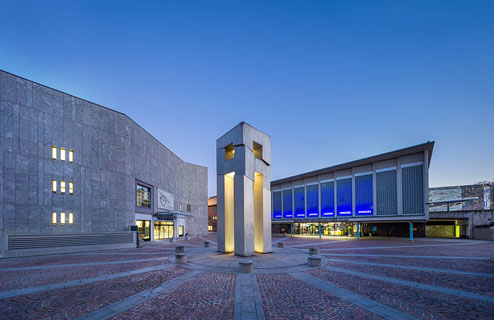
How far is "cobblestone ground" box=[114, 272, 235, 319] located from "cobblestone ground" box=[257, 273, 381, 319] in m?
1.33

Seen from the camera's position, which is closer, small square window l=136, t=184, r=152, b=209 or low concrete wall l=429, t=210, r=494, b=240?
small square window l=136, t=184, r=152, b=209

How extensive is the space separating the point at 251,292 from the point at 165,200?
36.7 meters

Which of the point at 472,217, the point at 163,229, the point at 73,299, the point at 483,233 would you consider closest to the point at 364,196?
the point at 472,217

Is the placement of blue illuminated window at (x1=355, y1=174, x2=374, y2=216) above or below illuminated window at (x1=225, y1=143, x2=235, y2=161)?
below

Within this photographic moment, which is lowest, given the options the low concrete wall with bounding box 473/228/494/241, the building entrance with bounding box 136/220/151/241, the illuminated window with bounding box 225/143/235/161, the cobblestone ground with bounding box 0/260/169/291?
the low concrete wall with bounding box 473/228/494/241

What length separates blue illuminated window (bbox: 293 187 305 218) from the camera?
49.9m

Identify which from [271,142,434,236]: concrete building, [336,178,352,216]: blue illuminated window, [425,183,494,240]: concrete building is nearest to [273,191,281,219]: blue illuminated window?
[271,142,434,236]: concrete building

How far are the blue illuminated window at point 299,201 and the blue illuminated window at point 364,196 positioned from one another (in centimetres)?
1143

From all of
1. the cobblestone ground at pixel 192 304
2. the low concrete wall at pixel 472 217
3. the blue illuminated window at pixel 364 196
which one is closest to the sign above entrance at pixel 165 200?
the cobblestone ground at pixel 192 304

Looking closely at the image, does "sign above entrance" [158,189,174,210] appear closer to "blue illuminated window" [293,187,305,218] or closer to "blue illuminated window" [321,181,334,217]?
"blue illuminated window" [293,187,305,218]

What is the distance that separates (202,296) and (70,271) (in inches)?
374

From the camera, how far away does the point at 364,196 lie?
40.2 metres

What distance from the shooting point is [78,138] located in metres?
25.0

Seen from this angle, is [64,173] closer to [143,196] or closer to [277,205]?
[143,196]
